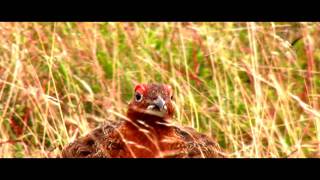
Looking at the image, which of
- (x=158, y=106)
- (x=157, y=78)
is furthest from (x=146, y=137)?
(x=157, y=78)

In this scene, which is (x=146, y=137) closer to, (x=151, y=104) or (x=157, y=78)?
(x=151, y=104)

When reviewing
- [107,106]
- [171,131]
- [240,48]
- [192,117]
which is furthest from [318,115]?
[240,48]

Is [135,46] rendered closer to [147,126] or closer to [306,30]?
[306,30]

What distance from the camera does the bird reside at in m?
5.15

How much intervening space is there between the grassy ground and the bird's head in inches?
20.4

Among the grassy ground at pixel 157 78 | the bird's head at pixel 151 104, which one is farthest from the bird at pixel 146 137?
the grassy ground at pixel 157 78

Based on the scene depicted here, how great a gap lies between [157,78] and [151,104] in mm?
1516

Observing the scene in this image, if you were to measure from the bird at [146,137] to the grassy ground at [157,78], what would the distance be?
257 millimetres

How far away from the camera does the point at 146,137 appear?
5176 mm

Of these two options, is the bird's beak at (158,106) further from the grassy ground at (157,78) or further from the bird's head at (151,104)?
the grassy ground at (157,78)

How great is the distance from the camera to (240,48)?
281 inches

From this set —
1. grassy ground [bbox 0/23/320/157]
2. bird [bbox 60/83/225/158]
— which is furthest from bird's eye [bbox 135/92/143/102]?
grassy ground [bbox 0/23/320/157]

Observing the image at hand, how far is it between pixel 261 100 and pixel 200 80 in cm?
98

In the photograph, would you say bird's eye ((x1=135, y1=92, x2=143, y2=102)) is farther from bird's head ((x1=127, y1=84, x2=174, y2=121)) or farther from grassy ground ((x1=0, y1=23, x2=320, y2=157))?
grassy ground ((x1=0, y1=23, x2=320, y2=157))
